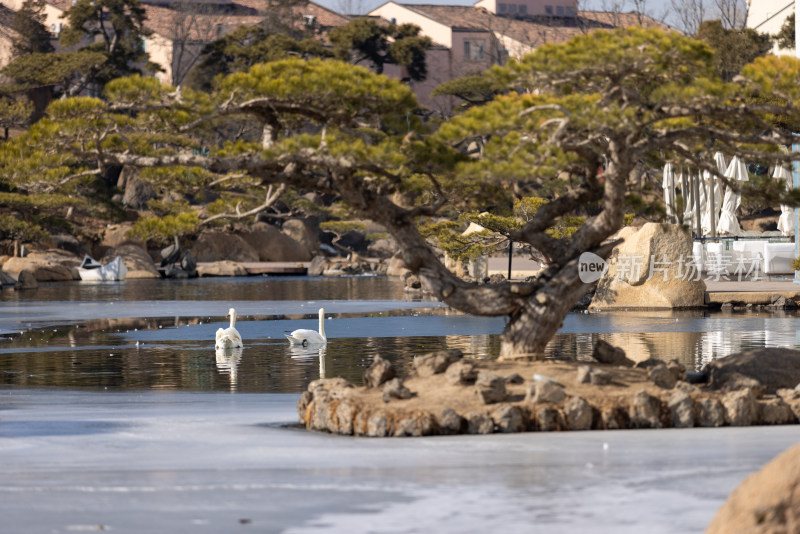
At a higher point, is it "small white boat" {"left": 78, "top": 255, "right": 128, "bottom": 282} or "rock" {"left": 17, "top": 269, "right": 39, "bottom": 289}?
"small white boat" {"left": 78, "top": 255, "right": 128, "bottom": 282}

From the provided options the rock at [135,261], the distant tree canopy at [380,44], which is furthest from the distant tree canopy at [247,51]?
the rock at [135,261]

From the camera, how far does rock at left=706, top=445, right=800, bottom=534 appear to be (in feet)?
14.2

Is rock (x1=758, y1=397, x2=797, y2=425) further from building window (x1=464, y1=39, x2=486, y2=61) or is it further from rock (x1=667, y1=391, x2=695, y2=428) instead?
building window (x1=464, y1=39, x2=486, y2=61)

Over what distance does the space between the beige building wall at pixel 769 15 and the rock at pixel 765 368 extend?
43.6m

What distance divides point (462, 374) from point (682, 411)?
1.70 metres

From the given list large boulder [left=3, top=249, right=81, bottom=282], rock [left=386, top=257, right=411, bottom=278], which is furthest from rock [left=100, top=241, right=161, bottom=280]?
rock [left=386, top=257, right=411, bottom=278]

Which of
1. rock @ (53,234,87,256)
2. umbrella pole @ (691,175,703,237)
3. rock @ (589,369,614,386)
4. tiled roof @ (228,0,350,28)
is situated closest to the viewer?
rock @ (589,369,614,386)

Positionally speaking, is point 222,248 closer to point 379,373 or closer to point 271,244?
point 271,244

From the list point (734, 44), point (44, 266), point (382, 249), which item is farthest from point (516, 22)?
point (44, 266)

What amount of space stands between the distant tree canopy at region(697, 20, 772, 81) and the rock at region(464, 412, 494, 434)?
40.1 meters

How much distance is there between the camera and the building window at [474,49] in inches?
2771

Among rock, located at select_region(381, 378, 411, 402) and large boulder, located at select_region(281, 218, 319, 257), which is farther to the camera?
large boulder, located at select_region(281, 218, 319, 257)

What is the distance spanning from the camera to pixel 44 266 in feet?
140

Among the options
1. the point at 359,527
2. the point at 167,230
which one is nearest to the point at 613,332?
the point at 167,230
